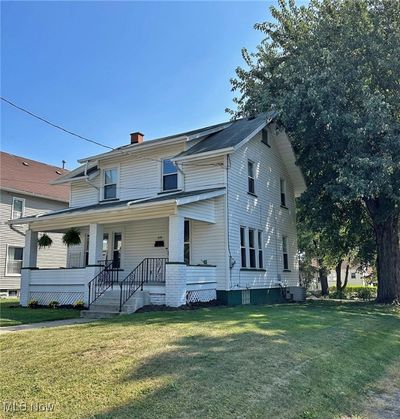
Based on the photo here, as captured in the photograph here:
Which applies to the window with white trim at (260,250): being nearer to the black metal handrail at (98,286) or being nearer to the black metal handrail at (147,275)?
the black metal handrail at (147,275)

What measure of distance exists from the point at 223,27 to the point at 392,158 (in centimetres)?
767

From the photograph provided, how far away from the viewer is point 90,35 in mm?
13508

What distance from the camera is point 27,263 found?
16016 millimetres

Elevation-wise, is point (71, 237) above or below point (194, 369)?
above

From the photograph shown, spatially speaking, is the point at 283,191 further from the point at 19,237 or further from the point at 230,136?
the point at 19,237

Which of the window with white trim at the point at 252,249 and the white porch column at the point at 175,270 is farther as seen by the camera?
the window with white trim at the point at 252,249

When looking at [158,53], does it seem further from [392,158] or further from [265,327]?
[265,327]

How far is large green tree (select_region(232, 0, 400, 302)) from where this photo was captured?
14438mm

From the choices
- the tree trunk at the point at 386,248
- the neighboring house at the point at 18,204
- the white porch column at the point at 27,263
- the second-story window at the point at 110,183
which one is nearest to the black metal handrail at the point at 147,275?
the second-story window at the point at 110,183

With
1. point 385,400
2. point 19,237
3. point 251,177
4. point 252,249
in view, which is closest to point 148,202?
point 252,249

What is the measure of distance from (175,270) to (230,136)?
6755 mm

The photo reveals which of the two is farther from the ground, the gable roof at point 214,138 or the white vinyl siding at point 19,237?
the gable roof at point 214,138

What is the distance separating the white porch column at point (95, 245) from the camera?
14172 millimetres

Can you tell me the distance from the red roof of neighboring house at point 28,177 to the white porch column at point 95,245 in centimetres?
1067
